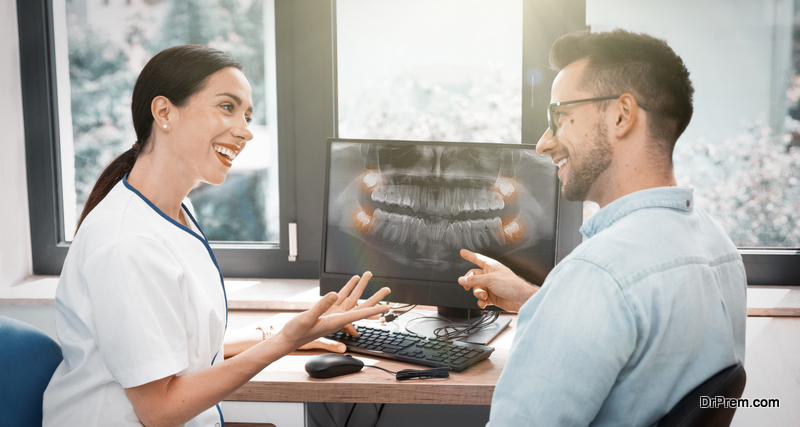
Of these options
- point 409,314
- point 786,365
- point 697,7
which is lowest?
point 786,365

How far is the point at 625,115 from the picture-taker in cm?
95

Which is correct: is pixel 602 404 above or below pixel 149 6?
below

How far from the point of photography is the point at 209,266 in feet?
3.96

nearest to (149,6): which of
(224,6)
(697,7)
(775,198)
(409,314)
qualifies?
(224,6)

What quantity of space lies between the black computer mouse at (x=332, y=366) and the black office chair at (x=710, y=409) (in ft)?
2.38

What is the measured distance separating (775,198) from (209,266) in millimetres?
1976

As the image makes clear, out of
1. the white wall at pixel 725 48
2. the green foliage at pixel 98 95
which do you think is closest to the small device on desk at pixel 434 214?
the white wall at pixel 725 48

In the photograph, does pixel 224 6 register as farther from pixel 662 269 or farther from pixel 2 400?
pixel 662 269

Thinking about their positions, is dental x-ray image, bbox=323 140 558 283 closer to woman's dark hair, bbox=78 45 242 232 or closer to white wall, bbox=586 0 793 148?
woman's dark hair, bbox=78 45 242 232

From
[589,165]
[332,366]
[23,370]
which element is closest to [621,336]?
[589,165]

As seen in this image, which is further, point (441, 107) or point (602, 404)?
point (441, 107)

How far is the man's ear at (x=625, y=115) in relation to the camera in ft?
3.09

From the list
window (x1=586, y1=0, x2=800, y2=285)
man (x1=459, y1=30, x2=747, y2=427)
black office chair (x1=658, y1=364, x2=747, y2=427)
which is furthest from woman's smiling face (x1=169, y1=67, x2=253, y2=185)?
window (x1=586, y1=0, x2=800, y2=285)

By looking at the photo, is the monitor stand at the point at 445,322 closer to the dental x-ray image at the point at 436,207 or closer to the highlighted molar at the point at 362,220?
the dental x-ray image at the point at 436,207
